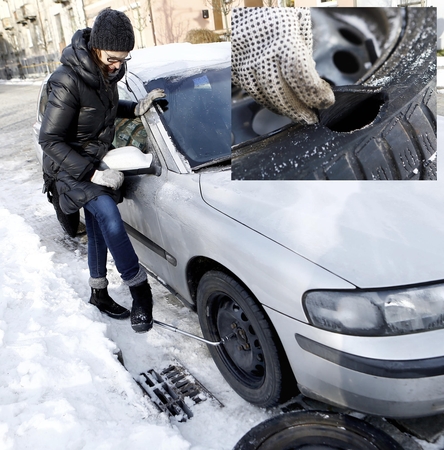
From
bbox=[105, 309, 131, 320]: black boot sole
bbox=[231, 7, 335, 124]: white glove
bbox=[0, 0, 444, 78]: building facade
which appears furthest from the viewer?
bbox=[0, 0, 444, 78]: building facade

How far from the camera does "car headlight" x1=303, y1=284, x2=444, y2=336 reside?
1835mm

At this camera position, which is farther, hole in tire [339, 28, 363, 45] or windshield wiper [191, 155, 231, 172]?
windshield wiper [191, 155, 231, 172]

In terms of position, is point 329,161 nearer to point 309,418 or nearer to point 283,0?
point 309,418

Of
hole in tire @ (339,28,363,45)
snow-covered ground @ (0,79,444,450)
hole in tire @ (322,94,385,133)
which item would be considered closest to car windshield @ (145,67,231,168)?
hole in tire @ (322,94,385,133)

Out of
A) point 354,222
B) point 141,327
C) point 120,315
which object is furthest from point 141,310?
point 354,222

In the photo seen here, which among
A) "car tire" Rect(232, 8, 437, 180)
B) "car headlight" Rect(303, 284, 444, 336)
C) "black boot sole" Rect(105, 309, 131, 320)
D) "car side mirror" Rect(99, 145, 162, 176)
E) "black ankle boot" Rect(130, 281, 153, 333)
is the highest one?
"car tire" Rect(232, 8, 437, 180)

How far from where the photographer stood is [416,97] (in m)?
2.21

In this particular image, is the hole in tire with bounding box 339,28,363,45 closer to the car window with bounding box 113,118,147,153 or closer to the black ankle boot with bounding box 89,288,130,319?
the car window with bounding box 113,118,147,153

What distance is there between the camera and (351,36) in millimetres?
2082

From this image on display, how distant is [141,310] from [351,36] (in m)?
1.86

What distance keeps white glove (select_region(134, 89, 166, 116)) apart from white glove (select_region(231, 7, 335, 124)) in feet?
3.07

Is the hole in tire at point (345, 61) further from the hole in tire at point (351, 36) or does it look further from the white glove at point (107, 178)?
the white glove at point (107, 178)

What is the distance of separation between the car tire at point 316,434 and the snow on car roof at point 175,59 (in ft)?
7.21

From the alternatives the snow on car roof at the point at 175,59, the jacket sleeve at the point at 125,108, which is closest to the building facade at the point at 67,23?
the snow on car roof at the point at 175,59
